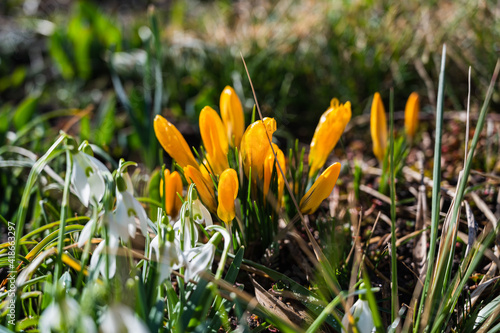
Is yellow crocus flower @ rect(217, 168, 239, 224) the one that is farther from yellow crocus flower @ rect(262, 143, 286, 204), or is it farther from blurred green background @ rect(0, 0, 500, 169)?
blurred green background @ rect(0, 0, 500, 169)

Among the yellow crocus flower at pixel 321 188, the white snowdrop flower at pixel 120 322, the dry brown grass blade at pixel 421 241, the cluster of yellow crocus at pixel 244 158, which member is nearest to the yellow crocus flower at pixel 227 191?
the cluster of yellow crocus at pixel 244 158

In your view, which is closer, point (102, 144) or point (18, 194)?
point (18, 194)

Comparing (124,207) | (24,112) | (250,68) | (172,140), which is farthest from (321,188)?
(24,112)

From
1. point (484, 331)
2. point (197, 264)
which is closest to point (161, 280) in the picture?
point (197, 264)

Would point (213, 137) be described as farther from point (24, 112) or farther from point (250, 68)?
point (24, 112)

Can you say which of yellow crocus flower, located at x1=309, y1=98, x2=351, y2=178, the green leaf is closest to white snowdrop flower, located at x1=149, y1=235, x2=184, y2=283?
yellow crocus flower, located at x1=309, y1=98, x2=351, y2=178

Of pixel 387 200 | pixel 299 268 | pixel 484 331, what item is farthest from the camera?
pixel 387 200

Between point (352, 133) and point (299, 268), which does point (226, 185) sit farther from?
point (352, 133)
